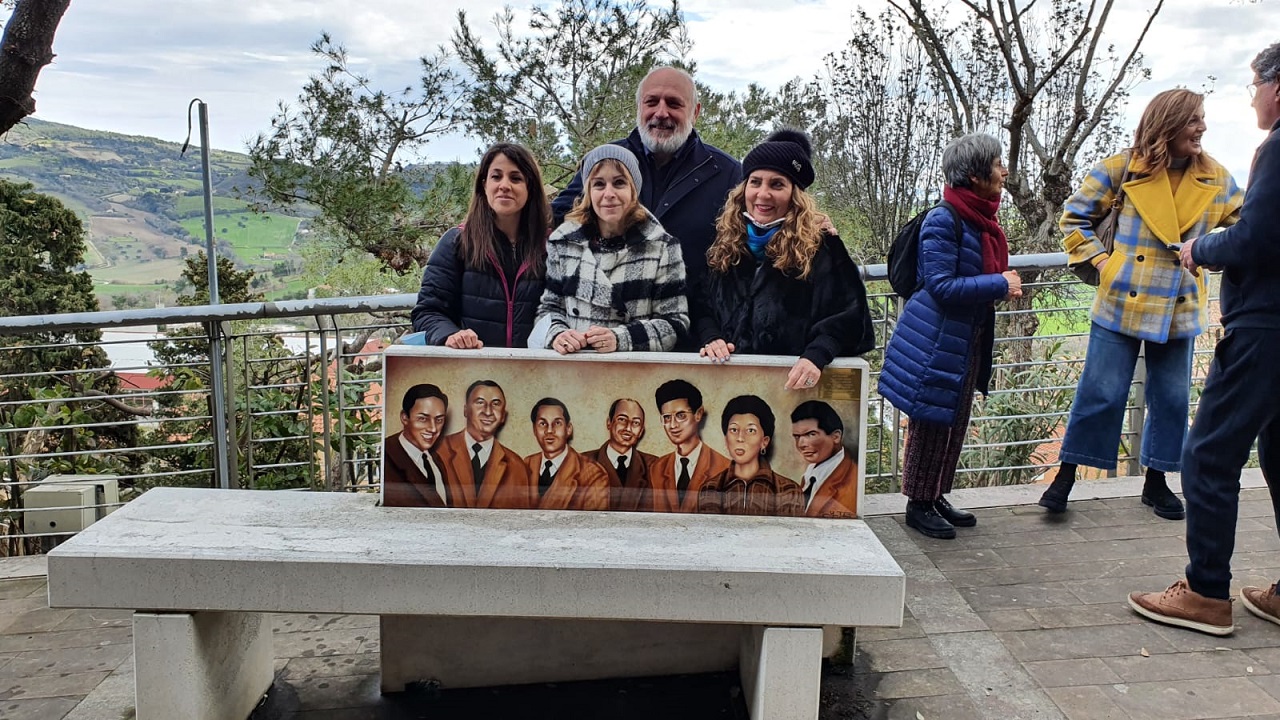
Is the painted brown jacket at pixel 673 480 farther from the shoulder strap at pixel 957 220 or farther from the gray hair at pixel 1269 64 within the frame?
the gray hair at pixel 1269 64

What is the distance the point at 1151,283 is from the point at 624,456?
255 cm

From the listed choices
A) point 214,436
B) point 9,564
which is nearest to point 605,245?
point 214,436

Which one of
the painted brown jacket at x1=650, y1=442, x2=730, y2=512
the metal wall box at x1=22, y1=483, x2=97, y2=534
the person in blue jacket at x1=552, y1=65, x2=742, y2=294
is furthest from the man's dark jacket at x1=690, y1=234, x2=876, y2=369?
the metal wall box at x1=22, y1=483, x2=97, y2=534

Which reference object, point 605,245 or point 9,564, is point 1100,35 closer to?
point 605,245

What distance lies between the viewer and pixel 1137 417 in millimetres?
4625

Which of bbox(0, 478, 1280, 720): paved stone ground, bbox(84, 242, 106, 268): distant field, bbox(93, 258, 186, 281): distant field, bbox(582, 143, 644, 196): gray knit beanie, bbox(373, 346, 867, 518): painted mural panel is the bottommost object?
bbox(0, 478, 1280, 720): paved stone ground

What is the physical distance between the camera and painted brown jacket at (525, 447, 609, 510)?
266cm

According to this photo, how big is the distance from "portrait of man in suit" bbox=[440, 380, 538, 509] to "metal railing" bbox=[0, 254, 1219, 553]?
0.59 metres

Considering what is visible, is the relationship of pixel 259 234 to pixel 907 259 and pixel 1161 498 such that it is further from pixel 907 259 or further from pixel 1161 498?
pixel 1161 498

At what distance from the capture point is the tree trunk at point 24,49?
4.21 meters

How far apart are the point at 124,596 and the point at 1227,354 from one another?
3.38 metres

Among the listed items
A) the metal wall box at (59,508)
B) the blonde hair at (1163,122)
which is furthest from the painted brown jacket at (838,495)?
the metal wall box at (59,508)

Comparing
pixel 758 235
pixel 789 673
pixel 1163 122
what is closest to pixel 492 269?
pixel 758 235

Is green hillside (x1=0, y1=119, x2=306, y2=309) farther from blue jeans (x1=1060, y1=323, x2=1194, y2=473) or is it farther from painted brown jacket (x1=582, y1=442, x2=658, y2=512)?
blue jeans (x1=1060, y1=323, x2=1194, y2=473)
